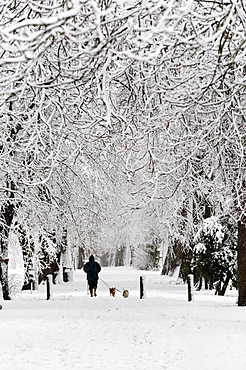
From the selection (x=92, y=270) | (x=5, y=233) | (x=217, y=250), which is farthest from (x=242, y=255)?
(x=217, y=250)

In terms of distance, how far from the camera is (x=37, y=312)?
47.6 feet

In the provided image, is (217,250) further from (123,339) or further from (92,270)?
(123,339)

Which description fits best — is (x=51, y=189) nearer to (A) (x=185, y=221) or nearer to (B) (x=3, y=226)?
(B) (x=3, y=226)

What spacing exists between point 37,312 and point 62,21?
11.1m

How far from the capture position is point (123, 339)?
1091 cm

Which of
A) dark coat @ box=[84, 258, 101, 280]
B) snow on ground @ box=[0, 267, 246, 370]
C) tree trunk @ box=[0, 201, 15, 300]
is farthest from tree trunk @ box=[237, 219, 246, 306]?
dark coat @ box=[84, 258, 101, 280]

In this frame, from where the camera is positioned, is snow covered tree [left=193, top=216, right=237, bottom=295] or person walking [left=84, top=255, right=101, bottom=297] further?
snow covered tree [left=193, top=216, right=237, bottom=295]

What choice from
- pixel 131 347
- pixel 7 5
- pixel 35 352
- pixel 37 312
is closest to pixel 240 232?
pixel 37 312

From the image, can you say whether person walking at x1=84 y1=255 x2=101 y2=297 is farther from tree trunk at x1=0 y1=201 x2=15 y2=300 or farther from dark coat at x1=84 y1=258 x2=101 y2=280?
tree trunk at x1=0 y1=201 x2=15 y2=300

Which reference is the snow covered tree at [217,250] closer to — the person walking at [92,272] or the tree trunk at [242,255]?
the person walking at [92,272]

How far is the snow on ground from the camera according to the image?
913 cm

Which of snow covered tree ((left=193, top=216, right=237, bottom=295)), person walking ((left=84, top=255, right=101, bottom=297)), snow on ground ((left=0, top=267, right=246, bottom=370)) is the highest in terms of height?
snow covered tree ((left=193, top=216, right=237, bottom=295))

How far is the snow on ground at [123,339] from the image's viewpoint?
9.13 meters

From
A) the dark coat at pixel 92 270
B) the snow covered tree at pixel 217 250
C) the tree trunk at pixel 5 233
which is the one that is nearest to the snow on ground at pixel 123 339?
the tree trunk at pixel 5 233
